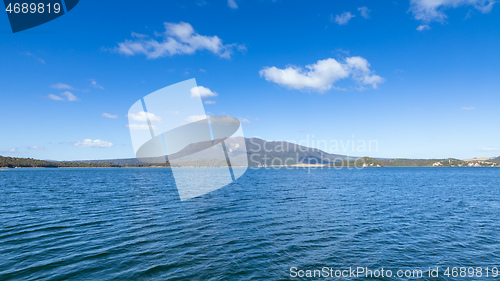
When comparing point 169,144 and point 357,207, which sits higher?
point 169,144

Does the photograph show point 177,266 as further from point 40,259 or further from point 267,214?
point 267,214

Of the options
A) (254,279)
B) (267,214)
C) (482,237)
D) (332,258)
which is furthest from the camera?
(267,214)

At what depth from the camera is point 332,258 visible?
721 inches

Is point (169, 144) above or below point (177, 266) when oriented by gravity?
above

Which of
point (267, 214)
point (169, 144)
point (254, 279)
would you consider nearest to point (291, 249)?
point (254, 279)

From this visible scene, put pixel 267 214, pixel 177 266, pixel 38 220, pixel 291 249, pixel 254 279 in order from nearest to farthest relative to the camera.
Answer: pixel 254 279
pixel 177 266
pixel 291 249
pixel 38 220
pixel 267 214

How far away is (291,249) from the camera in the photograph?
2009cm

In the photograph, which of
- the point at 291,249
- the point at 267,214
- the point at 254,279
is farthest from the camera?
the point at 267,214

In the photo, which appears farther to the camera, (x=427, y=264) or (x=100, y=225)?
(x=100, y=225)

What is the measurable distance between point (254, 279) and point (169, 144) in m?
17.3

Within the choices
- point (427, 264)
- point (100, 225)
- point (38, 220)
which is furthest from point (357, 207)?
point (38, 220)

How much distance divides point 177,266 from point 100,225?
644 inches

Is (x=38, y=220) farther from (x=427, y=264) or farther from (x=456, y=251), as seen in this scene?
(x=456, y=251)

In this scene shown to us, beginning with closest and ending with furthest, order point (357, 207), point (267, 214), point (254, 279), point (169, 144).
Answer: point (254, 279) → point (169, 144) → point (267, 214) → point (357, 207)
